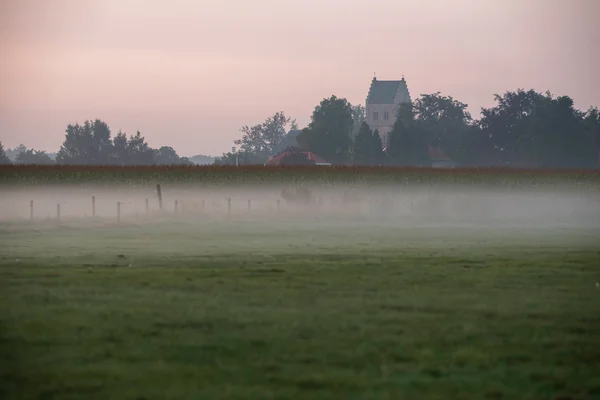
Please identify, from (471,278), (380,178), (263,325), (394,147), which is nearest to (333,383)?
(263,325)

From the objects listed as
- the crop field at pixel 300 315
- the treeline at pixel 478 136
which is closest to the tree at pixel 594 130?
the treeline at pixel 478 136

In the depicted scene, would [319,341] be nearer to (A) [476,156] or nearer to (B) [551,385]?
(B) [551,385]

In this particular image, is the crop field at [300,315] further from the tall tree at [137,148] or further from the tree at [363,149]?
the tall tree at [137,148]

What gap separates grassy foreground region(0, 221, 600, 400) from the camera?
Answer: 29.8 feet

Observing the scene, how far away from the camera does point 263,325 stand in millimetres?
12609

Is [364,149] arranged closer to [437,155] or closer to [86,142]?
[437,155]

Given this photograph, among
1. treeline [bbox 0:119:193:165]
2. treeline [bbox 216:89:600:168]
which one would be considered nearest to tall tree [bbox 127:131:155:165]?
treeline [bbox 0:119:193:165]

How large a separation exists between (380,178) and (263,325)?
2361 inches

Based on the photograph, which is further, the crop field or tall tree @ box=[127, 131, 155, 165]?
tall tree @ box=[127, 131, 155, 165]

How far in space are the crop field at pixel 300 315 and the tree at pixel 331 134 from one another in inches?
4187

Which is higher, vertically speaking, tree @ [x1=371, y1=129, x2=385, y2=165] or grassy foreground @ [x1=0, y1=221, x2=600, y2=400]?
tree @ [x1=371, y1=129, x2=385, y2=165]

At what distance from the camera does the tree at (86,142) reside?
6703 inches

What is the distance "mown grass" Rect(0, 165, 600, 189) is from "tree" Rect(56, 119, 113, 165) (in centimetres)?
9999

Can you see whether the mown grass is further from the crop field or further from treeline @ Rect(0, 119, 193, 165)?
treeline @ Rect(0, 119, 193, 165)
